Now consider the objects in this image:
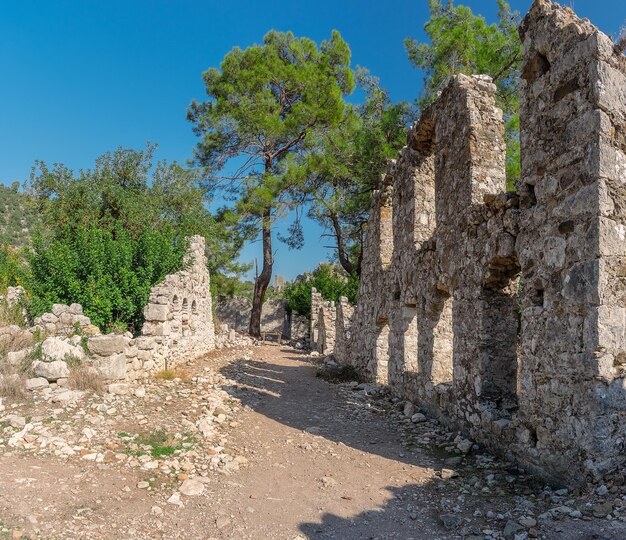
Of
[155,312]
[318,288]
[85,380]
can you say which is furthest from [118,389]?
[318,288]

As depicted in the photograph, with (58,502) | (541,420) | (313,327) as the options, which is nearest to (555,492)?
(541,420)

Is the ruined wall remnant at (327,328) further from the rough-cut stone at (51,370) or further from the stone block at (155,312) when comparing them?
the rough-cut stone at (51,370)

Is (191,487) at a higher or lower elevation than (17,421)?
lower

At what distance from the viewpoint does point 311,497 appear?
470 cm

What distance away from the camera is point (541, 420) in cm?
467

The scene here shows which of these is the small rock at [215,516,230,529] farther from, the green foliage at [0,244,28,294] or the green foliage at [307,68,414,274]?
the green foliage at [307,68,414,274]

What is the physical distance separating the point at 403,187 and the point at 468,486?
6.10 metres

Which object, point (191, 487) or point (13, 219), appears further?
point (13, 219)

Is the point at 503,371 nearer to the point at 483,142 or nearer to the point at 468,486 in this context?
the point at 468,486

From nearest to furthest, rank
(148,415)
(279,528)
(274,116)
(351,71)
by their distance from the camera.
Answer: (279,528) < (148,415) < (274,116) < (351,71)

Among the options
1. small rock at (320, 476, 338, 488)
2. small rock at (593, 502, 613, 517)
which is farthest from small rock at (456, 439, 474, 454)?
small rock at (593, 502, 613, 517)

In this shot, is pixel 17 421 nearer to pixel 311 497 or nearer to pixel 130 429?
pixel 130 429

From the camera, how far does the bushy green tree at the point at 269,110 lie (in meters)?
20.4

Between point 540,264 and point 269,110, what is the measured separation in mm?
17943
